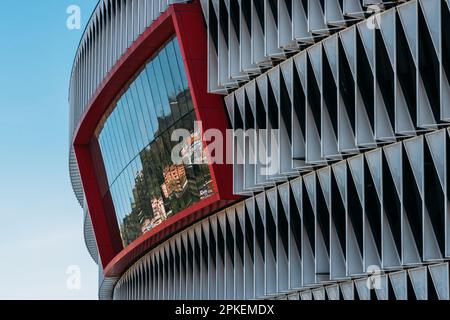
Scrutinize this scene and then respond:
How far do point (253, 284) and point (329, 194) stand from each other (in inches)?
275

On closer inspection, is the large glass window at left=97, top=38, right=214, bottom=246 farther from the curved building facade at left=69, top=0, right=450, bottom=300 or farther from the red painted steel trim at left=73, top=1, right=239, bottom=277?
the red painted steel trim at left=73, top=1, right=239, bottom=277

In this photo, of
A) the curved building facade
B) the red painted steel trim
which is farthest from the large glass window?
the red painted steel trim

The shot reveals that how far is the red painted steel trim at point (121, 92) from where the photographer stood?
48.5m

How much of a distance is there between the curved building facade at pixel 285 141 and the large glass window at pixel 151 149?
134 mm

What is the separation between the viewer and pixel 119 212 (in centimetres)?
6856

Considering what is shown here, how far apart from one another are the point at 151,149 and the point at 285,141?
47.3 feet

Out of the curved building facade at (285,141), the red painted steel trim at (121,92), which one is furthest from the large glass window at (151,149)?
the red painted steel trim at (121,92)

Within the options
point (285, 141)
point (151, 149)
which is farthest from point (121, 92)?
point (285, 141)

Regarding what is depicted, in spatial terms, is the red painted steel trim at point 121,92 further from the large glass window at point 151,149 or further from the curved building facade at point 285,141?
the large glass window at point 151,149

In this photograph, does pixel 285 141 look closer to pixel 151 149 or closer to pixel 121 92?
pixel 151 149
